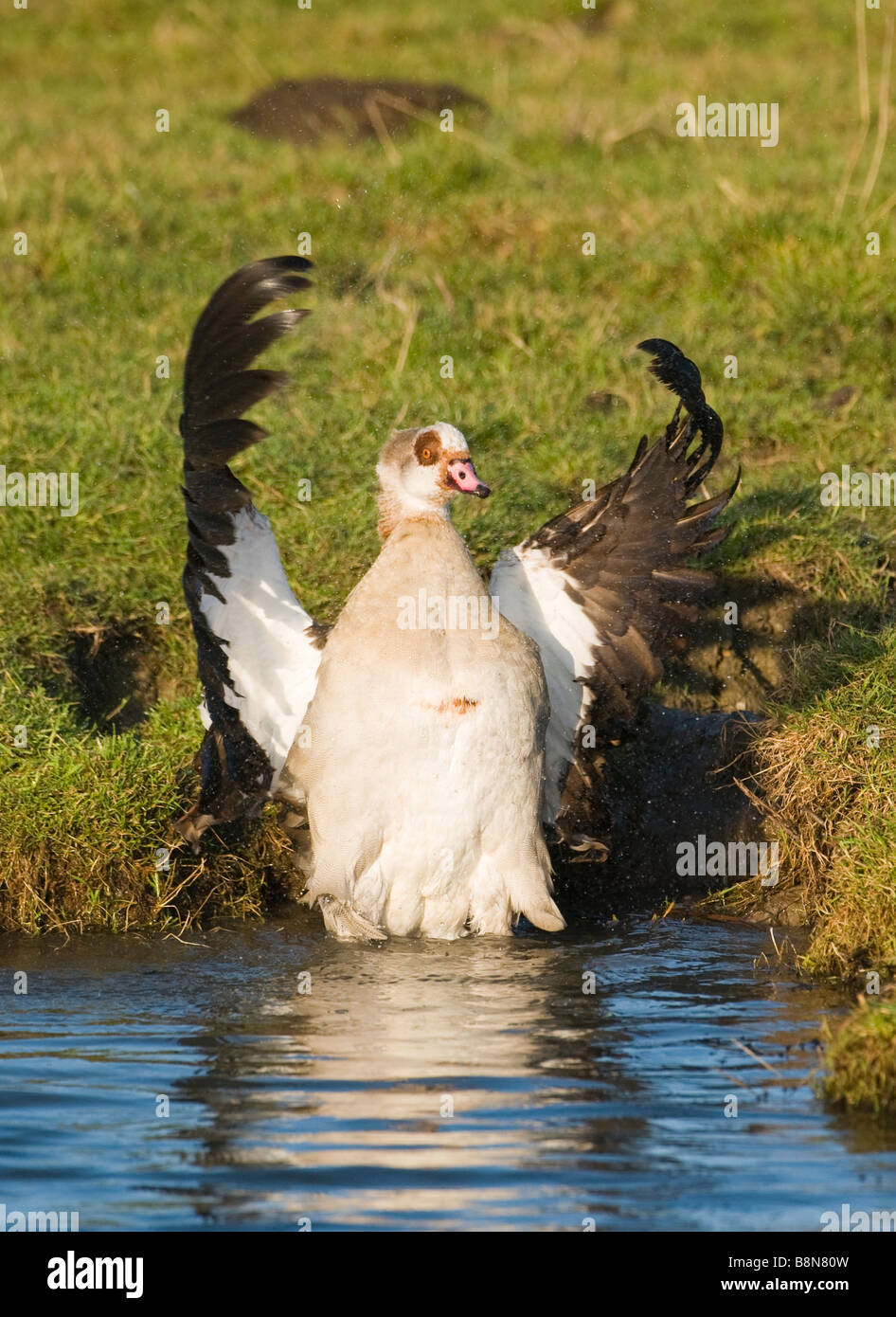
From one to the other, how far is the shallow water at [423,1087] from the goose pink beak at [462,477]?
5.06ft

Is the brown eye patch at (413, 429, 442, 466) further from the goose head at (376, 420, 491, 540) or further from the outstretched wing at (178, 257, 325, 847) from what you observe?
the outstretched wing at (178, 257, 325, 847)

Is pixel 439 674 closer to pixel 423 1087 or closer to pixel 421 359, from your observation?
pixel 423 1087

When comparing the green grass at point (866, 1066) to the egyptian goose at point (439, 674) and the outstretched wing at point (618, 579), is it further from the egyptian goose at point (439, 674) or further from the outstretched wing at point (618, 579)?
the outstretched wing at point (618, 579)

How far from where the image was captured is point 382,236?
1073cm

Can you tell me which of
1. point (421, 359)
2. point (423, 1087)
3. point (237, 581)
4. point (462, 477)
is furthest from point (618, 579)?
point (421, 359)

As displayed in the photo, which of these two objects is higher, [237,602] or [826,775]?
[237,602]

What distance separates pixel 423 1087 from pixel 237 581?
6.38 feet

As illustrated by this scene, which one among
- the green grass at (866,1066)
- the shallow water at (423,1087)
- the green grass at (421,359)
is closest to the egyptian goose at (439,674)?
the shallow water at (423,1087)

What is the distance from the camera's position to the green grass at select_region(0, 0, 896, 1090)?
673cm

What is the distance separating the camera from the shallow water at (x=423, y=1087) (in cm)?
432
